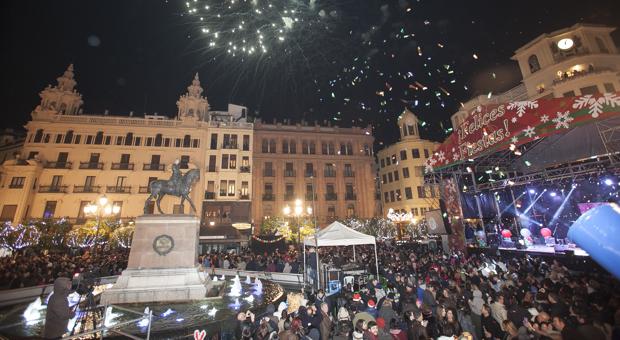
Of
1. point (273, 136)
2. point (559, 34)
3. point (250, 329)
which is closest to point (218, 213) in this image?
point (273, 136)

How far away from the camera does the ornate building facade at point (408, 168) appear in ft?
151

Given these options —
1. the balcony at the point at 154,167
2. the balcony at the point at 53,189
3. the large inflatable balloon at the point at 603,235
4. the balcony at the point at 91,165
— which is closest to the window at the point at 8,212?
the balcony at the point at 53,189

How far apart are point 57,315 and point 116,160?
134 ft

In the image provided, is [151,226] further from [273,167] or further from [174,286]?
[273,167]

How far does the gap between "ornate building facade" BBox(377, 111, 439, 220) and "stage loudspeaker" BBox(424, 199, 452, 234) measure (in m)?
22.8

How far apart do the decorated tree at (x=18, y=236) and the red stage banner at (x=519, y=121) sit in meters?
39.5

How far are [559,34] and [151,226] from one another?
1686 inches

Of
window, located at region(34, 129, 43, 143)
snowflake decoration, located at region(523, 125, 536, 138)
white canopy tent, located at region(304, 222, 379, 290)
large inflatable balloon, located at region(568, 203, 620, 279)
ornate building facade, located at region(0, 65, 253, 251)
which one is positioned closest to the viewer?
large inflatable balloon, located at region(568, 203, 620, 279)

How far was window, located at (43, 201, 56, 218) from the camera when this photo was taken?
116 ft

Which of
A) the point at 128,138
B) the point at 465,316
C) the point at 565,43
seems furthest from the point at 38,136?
the point at 565,43

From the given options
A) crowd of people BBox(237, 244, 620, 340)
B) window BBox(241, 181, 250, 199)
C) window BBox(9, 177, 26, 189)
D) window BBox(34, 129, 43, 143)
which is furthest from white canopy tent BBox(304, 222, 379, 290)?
window BBox(34, 129, 43, 143)

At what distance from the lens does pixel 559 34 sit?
101ft

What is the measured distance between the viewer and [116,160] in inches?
1553

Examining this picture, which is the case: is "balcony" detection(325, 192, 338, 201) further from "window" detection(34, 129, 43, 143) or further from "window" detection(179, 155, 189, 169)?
"window" detection(34, 129, 43, 143)
